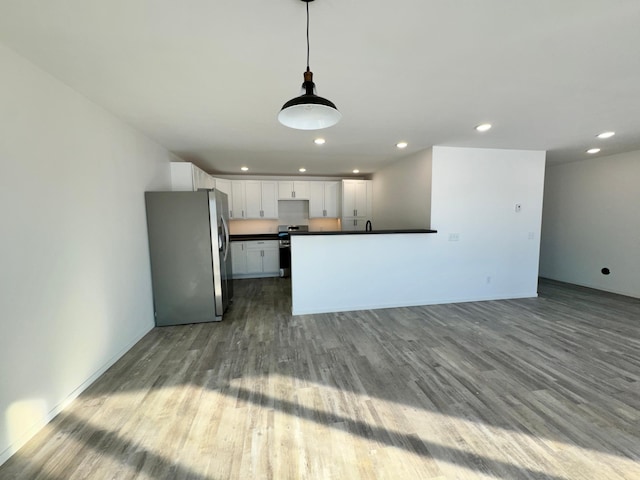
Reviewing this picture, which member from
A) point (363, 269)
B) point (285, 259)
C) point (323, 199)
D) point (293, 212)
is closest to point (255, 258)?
point (285, 259)

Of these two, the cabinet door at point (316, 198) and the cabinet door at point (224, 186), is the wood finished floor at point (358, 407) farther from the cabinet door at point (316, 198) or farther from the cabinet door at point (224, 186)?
the cabinet door at point (316, 198)

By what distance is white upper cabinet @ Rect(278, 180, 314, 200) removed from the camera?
6.11m

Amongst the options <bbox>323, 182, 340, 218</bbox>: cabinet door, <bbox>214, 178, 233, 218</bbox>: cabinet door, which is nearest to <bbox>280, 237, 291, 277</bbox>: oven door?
<bbox>323, 182, 340, 218</bbox>: cabinet door

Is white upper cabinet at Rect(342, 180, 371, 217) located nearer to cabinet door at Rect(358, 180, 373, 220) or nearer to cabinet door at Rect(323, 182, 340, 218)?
cabinet door at Rect(358, 180, 373, 220)

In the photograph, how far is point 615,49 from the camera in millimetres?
1588

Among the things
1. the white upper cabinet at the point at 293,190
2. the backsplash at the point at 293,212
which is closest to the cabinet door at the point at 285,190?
the white upper cabinet at the point at 293,190

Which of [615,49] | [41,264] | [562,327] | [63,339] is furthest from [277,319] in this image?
[615,49]

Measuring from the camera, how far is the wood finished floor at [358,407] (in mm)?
1452

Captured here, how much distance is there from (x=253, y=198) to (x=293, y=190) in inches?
37.3

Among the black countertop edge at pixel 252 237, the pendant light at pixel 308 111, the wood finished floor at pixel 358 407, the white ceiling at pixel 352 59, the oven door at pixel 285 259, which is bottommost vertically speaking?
the wood finished floor at pixel 358 407

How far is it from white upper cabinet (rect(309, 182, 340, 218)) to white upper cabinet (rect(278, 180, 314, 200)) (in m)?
0.12

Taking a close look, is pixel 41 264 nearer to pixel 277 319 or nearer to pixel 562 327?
pixel 277 319

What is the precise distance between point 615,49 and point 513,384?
7.95 ft

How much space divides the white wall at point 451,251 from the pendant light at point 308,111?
2.31 meters
